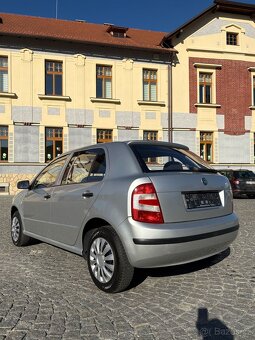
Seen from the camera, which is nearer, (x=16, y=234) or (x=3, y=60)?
(x=16, y=234)

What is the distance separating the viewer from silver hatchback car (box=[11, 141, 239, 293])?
3793mm

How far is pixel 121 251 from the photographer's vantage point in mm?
3889

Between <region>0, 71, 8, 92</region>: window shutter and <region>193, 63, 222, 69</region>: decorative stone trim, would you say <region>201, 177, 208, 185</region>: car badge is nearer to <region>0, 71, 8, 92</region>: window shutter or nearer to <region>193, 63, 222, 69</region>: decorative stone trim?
<region>0, 71, 8, 92</region>: window shutter

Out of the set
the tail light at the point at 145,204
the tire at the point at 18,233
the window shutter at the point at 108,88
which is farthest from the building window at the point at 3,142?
the tail light at the point at 145,204

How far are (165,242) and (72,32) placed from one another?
66.2 ft

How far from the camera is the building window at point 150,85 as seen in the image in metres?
22.0

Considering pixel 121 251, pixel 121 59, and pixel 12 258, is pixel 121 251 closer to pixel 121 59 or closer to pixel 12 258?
pixel 12 258

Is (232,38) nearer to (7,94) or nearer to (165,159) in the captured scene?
(7,94)

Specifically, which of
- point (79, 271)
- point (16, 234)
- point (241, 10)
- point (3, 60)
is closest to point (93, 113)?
point (3, 60)

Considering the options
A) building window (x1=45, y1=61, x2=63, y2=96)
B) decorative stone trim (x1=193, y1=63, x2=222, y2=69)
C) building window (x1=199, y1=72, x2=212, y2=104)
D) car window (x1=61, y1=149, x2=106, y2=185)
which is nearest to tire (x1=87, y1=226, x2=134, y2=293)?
car window (x1=61, y1=149, x2=106, y2=185)

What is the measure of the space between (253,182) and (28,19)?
16588mm

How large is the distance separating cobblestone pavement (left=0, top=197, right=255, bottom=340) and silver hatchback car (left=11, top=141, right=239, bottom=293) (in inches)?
13.5

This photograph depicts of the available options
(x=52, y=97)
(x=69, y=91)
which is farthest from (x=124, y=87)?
(x=52, y=97)

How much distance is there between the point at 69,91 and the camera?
20422 mm
